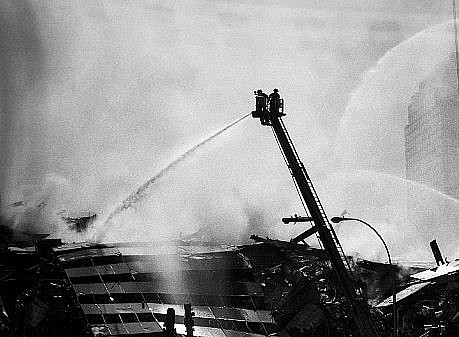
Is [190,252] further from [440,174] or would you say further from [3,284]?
[440,174]

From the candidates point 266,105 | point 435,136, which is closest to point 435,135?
Result: point 435,136

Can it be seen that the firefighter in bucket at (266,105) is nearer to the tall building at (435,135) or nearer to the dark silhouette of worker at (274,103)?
the dark silhouette of worker at (274,103)

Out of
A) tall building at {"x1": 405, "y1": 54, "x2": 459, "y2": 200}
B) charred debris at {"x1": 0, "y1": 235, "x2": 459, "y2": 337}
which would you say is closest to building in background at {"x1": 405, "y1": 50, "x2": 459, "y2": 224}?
tall building at {"x1": 405, "y1": 54, "x2": 459, "y2": 200}

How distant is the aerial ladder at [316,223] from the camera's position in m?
24.8

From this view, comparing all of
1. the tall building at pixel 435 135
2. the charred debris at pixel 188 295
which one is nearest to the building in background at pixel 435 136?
the tall building at pixel 435 135

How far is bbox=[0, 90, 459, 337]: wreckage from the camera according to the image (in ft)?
87.5

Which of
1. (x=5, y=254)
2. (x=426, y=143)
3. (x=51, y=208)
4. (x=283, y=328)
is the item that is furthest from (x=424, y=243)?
(x=426, y=143)

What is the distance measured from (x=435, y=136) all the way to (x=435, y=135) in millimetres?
231

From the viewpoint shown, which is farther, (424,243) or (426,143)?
(426,143)

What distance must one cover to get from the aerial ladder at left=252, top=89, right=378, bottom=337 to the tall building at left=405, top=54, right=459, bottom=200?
96.2 meters

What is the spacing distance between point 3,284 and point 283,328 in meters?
12.6

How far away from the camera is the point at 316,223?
26891 mm

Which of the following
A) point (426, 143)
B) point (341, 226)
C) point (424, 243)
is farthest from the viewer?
point (426, 143)

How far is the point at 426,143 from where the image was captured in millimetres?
128500
